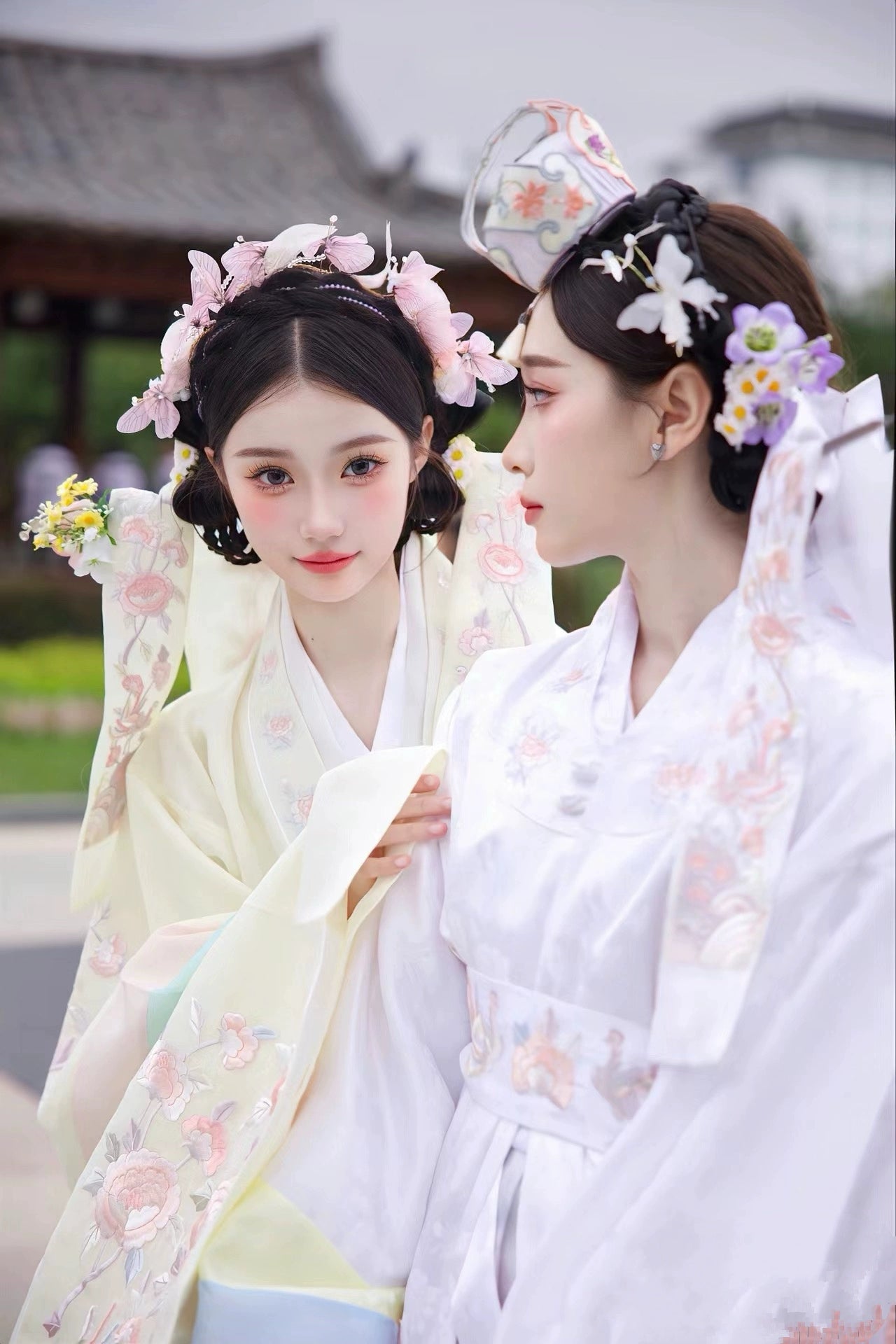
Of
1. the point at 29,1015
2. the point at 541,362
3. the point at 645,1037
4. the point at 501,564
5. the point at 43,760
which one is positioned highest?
the point at 541,362

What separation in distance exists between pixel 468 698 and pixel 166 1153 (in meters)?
0.71

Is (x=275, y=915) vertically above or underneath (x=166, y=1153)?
above

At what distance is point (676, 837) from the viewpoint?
159cm

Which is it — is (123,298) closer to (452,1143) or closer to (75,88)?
(75,88)

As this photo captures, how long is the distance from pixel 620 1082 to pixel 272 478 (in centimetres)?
120

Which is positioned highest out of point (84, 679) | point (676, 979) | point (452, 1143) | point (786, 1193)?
point (676, 979)

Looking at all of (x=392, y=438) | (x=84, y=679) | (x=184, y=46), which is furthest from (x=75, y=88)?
(x=392, y=438)

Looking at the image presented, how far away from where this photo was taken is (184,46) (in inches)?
552

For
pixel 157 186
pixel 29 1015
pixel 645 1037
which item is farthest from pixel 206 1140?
pixel 157 186

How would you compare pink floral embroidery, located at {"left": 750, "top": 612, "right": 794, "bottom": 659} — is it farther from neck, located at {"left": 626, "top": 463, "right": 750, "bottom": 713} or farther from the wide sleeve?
the wide sleeve

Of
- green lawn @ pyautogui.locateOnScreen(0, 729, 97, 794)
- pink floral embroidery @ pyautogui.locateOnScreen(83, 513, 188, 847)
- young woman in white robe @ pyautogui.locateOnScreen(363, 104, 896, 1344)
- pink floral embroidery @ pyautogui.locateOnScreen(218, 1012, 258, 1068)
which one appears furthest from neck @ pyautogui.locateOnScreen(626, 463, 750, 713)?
green lawn @ pyautogui.locateOnScreen(0, 729, 97, 794)

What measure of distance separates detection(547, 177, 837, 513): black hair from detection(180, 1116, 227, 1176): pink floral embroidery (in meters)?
1.02

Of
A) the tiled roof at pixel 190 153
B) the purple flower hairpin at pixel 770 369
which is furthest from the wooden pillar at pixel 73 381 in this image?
the purple flower hairpin at pixel 770 369

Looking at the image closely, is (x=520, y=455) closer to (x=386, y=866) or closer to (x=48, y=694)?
(x=386, y=866)
